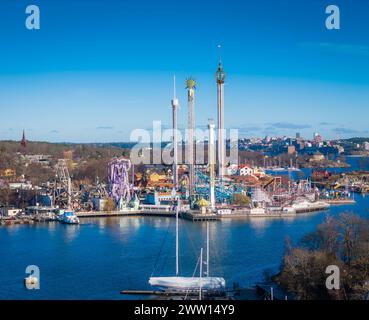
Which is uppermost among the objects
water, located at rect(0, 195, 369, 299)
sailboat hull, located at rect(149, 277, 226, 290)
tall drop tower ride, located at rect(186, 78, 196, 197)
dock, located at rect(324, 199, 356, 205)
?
tall drop tower ride, located at rect(186, 78, 196, 197)

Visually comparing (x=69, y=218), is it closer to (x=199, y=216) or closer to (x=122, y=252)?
(x=199, y=216)

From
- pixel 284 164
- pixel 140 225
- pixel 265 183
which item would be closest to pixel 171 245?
pixel 140 225

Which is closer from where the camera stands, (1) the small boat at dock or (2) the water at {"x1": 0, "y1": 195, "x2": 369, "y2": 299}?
(2) the water at {"x1": 0, "y1": 195, "x2": 369, "y2": 299}

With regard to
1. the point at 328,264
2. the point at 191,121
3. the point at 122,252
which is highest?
the point at 191,121

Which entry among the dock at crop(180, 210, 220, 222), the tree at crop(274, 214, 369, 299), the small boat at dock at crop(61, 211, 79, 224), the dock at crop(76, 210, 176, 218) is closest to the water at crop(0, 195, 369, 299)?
the small boat at dock at crop(61, 211, 79, 224)

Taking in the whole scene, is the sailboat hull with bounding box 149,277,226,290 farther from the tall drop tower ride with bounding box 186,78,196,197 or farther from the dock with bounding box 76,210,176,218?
the tall drop tower ride with bounding box 186,78,196,197

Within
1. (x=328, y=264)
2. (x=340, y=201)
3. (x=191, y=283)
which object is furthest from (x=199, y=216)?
(x=328, y=264)

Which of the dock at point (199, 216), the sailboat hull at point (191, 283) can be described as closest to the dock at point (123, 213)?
the dock at point (199, 216)

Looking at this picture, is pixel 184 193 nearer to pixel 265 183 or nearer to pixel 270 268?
pixel 265 183

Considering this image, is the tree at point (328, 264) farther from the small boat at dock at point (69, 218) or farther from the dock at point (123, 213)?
the dock at point (123, 213)
